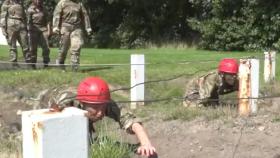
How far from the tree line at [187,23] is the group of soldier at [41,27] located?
1147 centimetres

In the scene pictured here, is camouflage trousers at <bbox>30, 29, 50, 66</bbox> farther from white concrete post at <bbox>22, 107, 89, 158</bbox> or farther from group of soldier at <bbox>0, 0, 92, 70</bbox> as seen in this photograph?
white concrete post at <bbox>22, 107, 89, 158</bbox>

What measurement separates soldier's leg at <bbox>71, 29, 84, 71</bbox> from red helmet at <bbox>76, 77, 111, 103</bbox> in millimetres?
7759

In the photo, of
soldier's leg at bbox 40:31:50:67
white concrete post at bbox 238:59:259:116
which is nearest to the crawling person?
white concrete post at bbox 238:59:259:116

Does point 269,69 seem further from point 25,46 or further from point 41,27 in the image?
point 41,27

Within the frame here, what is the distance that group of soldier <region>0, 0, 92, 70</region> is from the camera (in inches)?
513

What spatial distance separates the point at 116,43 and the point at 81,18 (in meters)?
20.9

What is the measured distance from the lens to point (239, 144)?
6371mm

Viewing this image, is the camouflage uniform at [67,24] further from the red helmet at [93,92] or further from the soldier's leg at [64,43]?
the red helmet at [93,92]

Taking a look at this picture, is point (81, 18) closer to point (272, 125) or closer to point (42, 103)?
point (42, 103)

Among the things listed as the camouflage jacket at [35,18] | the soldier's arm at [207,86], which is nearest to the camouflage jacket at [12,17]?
the camouflage jacket at [35,18]

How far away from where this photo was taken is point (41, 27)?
1431 cm

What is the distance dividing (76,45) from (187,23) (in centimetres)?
1824

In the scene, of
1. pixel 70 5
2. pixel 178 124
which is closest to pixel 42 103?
pixel 178 124

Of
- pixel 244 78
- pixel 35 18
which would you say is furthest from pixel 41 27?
pixel 244 78
